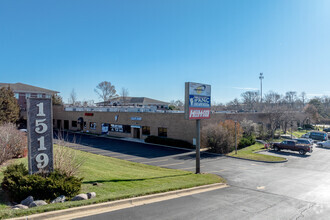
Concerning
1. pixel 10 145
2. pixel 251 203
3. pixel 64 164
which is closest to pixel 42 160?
pixel 64 164

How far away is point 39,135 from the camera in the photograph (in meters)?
8.73

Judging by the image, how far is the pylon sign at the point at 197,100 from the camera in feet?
52.7

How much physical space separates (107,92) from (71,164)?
73612mm

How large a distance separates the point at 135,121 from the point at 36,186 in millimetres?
31823

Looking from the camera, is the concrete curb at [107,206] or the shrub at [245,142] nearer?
the concrete curb at [107,206]

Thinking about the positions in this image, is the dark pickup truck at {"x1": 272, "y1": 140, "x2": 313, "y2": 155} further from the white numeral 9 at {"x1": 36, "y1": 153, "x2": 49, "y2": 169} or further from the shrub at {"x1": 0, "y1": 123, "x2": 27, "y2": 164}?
the white numeral 9 at {"x1": 36, "y1": 153, "x2": 49, "y2": 169}

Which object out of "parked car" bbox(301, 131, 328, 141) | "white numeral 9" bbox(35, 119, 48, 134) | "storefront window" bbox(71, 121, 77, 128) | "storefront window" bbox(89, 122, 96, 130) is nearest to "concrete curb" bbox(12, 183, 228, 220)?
"white numeral 9" bbox(35, 119, 48, 134)

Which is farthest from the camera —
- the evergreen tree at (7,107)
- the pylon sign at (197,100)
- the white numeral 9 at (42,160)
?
the evergreen tree at (7,107)

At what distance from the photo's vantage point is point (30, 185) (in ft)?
25.5

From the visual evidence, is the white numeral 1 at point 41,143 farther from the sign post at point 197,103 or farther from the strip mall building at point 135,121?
the strip mall building at point 135,121

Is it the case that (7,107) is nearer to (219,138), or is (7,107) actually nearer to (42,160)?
(219,138)

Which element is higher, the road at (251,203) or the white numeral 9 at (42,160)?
the white numeral 9 at (42,160)

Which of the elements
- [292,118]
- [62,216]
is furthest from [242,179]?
[292,118]

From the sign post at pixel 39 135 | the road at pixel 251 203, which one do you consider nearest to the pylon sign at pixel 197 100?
the road at pixel 251 203
